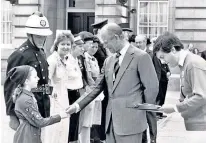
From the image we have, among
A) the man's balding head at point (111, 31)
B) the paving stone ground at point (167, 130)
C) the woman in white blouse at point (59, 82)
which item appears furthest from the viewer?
the paving stone ground at point (167, 130)

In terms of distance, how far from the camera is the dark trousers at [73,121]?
331 inches

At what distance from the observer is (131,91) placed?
5957 millimetres

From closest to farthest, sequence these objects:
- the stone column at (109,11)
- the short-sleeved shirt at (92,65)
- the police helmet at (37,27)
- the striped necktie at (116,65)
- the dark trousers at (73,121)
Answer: the striped necktie at (116,65), the police helmet at (37,27), the dark trousers at (73,121), the short-sleeved shirt at (92,65), the stone column at (109,11)

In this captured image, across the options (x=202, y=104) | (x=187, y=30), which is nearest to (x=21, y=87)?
(x=202, y=104)

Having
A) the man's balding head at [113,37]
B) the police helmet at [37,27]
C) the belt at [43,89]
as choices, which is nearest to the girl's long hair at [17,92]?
the belt at [43,89]

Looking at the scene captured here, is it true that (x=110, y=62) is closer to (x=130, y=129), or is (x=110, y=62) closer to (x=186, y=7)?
(x=130, y=129)

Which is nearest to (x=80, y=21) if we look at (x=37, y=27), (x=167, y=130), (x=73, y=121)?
(x=167, y=130)

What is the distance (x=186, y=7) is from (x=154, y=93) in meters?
14.3

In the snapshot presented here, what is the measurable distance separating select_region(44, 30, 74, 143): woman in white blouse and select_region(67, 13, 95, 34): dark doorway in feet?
46.8

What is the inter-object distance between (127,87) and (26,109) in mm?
1109

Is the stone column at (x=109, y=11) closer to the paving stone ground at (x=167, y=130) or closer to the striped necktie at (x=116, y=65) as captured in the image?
the paving stone ground at (x=167, y=130)

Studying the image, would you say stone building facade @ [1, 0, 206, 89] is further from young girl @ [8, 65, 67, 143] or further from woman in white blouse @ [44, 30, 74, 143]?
young girl @ [8, 65, 67, 143]

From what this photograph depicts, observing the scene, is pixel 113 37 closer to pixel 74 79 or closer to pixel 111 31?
pixel 111 31

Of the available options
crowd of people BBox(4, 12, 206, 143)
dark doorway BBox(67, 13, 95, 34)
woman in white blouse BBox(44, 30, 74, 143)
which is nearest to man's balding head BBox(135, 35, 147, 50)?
woman in white blouse BBox(44, 30, 74, 143)
